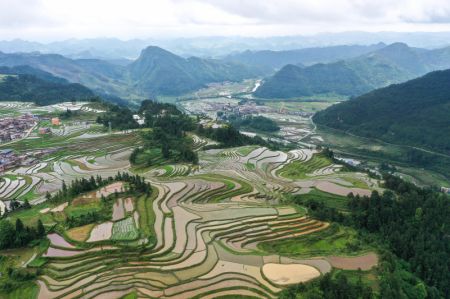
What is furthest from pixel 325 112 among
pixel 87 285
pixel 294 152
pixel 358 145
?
pixel 87 285

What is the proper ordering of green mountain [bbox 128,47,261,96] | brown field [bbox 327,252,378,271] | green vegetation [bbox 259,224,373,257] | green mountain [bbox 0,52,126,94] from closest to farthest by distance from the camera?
brown field [bbox 327,252,378,271]
green vegetation [bbox 259,224,373,257]
green mountain [bbox 0,52,126,94]
green mountain [bbox 128,47,261,96]

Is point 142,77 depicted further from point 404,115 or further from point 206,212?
point 206,212

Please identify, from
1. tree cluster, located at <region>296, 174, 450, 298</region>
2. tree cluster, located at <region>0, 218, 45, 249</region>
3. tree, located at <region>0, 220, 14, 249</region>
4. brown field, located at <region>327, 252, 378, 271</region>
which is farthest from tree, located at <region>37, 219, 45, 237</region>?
tree cluster, located at <region>296, 174, 450, 298</region>


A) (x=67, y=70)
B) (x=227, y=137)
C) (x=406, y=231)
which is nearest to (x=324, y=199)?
(x=406, y=231)

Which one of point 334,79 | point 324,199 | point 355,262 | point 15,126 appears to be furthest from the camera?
point 334,79

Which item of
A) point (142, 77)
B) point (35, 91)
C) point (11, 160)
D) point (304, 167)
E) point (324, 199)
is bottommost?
point (11, 160)

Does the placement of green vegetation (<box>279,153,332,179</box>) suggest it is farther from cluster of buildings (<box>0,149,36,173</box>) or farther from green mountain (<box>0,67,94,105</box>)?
green mountain (<box>0,67,94,105</box>)

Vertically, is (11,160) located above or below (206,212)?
below
